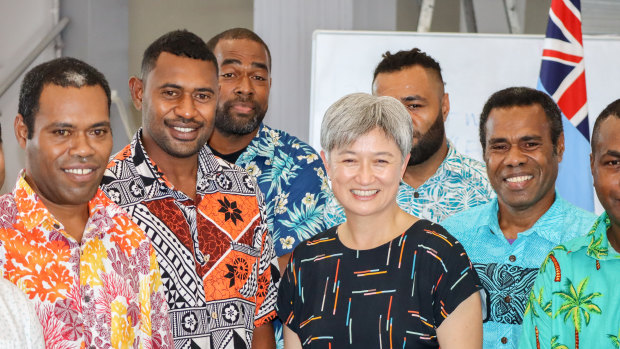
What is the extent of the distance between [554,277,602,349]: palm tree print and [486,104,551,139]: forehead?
0.67 m

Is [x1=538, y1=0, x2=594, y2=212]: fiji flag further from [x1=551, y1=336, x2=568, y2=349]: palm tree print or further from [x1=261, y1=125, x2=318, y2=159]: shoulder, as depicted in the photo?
[x1=551, y1=336, x2=568, y2=349]: palm tree print

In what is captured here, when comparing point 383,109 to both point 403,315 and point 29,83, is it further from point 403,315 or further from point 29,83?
point 29,83

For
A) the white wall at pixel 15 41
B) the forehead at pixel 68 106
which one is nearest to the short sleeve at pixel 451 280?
the forehead at pixel 68 106

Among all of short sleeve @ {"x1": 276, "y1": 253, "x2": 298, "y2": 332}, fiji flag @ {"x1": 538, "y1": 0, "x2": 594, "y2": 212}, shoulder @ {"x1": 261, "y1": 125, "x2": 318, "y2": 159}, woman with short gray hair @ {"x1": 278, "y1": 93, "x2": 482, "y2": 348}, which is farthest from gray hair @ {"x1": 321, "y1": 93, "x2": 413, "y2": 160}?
fiji flag @ {"x1": 538, "y1": 0, "x2": 594, "y2": 212}

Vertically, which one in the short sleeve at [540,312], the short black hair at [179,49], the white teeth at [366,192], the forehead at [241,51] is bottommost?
the short sleeve at [540,312]

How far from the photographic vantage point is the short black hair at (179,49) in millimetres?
2664

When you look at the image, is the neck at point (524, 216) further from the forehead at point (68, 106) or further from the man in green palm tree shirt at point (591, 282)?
the forehead at point (68, 106)

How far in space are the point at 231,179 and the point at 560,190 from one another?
176 cm

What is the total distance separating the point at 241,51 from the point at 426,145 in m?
0.90

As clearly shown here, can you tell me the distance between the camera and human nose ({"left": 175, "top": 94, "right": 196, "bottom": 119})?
2611 mm

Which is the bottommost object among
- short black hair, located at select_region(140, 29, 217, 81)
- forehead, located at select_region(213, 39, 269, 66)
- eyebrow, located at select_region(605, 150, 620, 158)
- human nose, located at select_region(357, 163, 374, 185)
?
human nose, located at select_region(357, 163, 374, 185)

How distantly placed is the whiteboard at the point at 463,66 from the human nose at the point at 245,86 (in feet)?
4.04

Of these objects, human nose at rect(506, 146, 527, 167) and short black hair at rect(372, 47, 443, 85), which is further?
short black hair at rect(372, 47, 443, 85)

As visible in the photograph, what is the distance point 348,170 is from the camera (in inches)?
84.0
